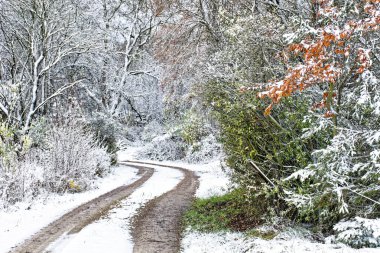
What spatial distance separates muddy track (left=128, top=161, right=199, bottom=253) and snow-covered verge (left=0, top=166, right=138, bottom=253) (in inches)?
87.5

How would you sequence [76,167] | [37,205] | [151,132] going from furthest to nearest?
[151,132]
[76,167]
[37,205]

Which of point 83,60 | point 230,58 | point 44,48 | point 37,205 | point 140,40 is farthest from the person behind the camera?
point 140,40

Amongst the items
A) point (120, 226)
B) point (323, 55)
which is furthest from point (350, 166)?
point (120, 226)

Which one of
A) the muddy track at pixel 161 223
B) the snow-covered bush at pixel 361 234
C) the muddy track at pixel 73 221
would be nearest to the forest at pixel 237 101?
the snow-covered bush at pixel 361 234

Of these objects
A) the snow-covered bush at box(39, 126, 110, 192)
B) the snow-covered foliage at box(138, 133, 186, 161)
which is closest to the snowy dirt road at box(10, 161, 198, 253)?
the snow-covered bush at box(39, 126, 110, 192)

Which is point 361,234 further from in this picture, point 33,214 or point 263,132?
point 33,214

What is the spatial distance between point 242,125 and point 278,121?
0.74 m

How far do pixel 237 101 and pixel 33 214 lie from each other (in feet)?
20.3

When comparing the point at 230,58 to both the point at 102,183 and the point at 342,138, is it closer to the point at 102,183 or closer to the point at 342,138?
the point at 342,138

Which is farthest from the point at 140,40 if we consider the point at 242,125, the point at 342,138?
the point at 342,138

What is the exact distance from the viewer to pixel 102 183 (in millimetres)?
15328

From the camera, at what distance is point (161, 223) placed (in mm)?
8938

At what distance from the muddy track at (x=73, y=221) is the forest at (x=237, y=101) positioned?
1.68m

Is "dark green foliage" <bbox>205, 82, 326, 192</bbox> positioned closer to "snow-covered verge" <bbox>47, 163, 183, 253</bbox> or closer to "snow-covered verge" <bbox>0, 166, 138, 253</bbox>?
"snow-covered verge" <bbox>47, 163, 183, 253</bbox>
